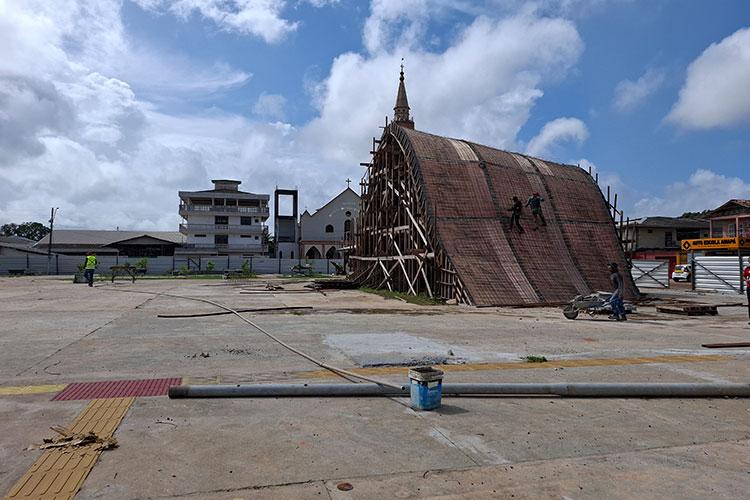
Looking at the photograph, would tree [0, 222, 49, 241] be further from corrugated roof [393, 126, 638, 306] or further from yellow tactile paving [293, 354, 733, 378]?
yellow tactile paving [293, 354, 733, 378]

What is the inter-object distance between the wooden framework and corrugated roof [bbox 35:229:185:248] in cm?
4666

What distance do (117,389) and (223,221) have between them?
2659 inches

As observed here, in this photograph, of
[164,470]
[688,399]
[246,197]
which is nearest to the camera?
[164,470]

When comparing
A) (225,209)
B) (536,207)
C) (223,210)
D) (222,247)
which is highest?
(225,209)

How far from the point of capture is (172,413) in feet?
18.8

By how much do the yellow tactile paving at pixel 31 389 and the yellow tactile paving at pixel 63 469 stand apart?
1.55 metres

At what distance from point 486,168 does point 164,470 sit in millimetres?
23079

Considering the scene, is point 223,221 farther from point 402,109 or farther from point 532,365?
point 532,365

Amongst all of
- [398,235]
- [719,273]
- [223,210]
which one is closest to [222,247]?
[223,210]

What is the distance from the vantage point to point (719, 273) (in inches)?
1177

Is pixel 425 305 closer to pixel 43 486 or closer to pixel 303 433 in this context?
pixel 303 433

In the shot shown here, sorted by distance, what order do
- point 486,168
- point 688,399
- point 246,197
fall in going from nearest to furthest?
point 688,399 → point 486,168 → point 246,197

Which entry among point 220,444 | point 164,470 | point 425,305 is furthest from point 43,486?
point 425,305

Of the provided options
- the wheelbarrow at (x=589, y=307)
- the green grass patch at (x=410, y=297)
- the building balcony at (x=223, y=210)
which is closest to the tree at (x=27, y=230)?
the building balcony at (x=223, y=210)
